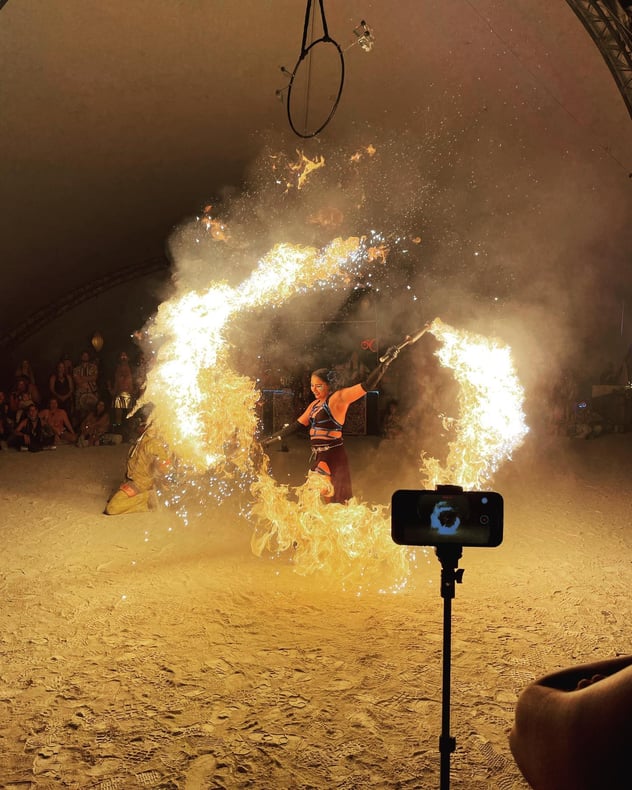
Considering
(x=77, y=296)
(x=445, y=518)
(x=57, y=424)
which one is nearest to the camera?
(x=445, y=518)

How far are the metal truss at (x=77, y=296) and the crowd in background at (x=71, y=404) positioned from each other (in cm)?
75

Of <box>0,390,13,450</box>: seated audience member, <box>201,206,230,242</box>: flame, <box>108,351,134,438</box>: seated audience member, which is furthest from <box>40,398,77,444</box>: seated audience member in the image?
<box>201,206,230,242</box>: flame

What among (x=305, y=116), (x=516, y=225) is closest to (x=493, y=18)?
(x=305, y=116)

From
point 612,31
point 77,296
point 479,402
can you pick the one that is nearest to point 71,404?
point 77,296

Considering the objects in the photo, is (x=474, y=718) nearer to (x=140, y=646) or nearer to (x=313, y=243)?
(x=140, y=646)

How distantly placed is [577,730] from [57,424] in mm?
12428

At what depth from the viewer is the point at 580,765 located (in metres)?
1.04

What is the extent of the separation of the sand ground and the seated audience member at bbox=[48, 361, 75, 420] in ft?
19.6

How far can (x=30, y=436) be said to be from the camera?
11.5 metres

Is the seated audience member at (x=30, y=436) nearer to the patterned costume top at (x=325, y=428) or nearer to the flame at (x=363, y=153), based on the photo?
the patterned costume top at (x=325, y=428)

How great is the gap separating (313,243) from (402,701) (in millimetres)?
8290

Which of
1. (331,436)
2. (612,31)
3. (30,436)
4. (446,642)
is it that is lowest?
(446,642)

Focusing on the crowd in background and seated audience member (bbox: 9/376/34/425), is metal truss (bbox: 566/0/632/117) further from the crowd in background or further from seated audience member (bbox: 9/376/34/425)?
seated audience member (bbox: 9/376/34/425)

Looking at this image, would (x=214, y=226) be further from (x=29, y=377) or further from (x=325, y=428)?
(x=325, y=428)
